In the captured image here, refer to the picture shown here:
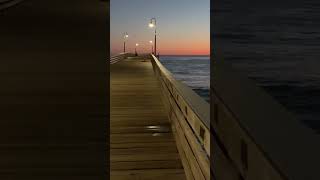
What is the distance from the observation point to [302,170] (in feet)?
3.68

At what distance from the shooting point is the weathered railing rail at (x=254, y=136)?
1.19 metres

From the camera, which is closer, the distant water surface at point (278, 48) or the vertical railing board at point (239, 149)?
the vertical railing board at point (239, 149)

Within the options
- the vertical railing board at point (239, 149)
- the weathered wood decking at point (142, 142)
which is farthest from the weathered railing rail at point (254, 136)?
the weathered wood decking at point (142, 142)

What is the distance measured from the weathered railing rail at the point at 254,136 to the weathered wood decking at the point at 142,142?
6.06ft

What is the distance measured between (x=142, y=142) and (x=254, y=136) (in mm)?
3514

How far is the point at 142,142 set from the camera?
4844 millimetres

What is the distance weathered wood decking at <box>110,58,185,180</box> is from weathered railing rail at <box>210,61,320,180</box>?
1847 millimetres

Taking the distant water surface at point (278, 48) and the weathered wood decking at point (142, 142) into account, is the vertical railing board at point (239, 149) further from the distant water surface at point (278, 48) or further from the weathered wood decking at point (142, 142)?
the weathered wood decking at point (142, 142)

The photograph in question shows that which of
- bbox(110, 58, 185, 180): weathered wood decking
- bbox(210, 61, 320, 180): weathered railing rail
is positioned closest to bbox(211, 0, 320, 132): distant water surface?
bbox(210, 61, 320, 180): weathered railing rail

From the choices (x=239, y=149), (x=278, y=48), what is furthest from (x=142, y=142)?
(x=278, y=48)
